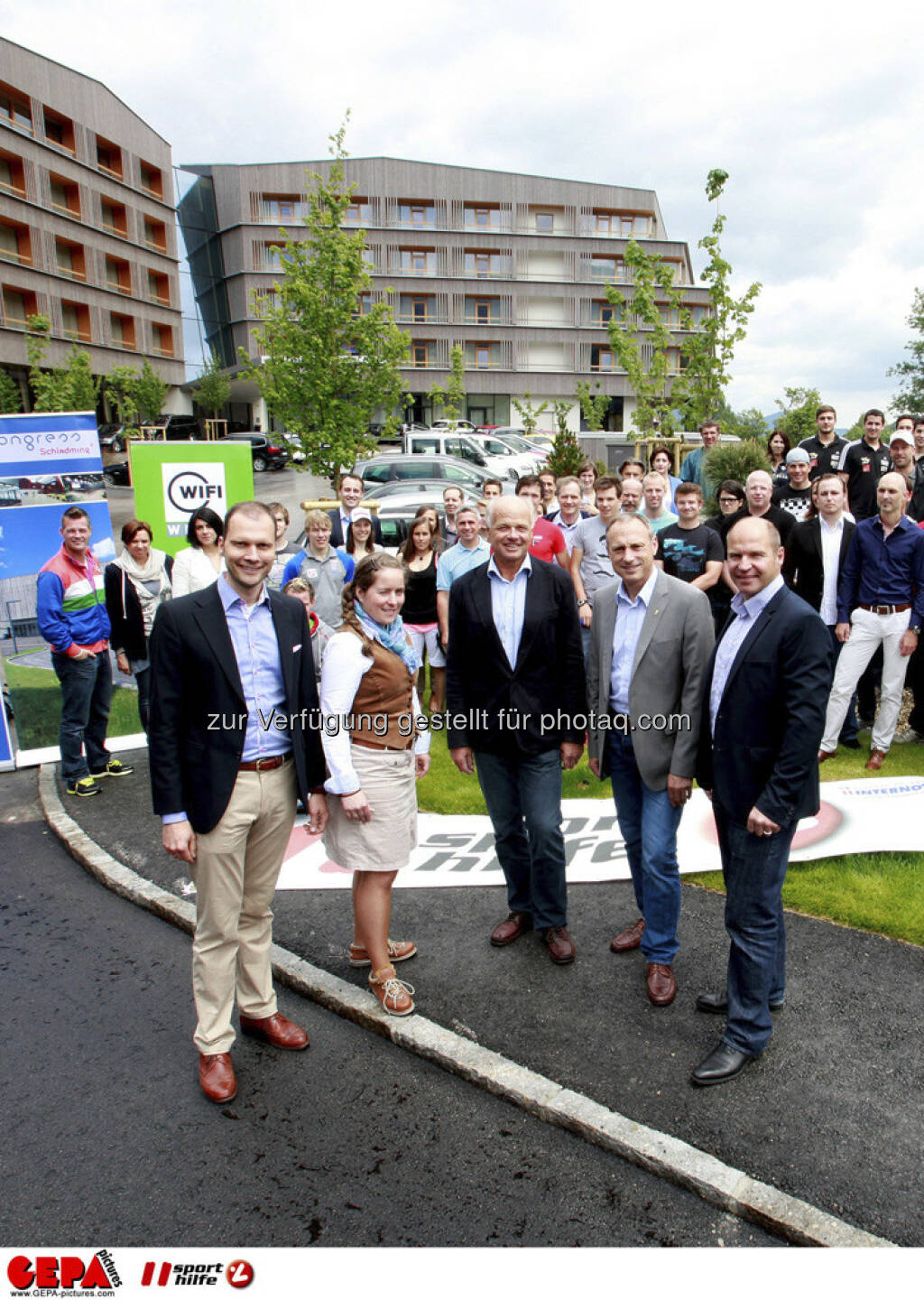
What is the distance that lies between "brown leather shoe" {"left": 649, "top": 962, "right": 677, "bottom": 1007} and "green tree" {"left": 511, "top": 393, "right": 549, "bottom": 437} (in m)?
43.8

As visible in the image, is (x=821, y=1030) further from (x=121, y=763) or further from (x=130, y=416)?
(x=130, y=416)

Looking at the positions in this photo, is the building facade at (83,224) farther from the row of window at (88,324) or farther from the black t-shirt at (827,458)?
the black t-shirt at (827,458)

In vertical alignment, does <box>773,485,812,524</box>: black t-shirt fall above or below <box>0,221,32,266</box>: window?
below

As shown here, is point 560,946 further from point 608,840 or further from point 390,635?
point 390,635

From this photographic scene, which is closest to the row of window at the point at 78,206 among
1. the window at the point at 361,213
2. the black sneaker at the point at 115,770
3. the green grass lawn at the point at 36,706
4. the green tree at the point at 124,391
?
the green tree at the point at 124,391

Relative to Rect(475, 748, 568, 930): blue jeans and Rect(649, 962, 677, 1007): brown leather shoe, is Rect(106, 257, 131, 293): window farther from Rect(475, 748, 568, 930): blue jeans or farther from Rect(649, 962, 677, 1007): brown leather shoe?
Rect(649, 962, 677, 1007): brown leather shoe

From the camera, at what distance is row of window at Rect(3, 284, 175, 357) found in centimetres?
3991

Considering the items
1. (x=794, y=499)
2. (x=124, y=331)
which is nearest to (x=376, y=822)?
(x=794, y=499)

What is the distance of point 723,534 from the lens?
24.1 ft

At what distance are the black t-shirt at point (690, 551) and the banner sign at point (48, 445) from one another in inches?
207

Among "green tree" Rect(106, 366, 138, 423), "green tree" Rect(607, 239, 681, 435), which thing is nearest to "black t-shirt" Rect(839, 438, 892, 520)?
"green tree" Rect(607, 239, 681, 435)

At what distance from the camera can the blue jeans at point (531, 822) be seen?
13.8ft

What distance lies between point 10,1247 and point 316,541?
17.5 feet
